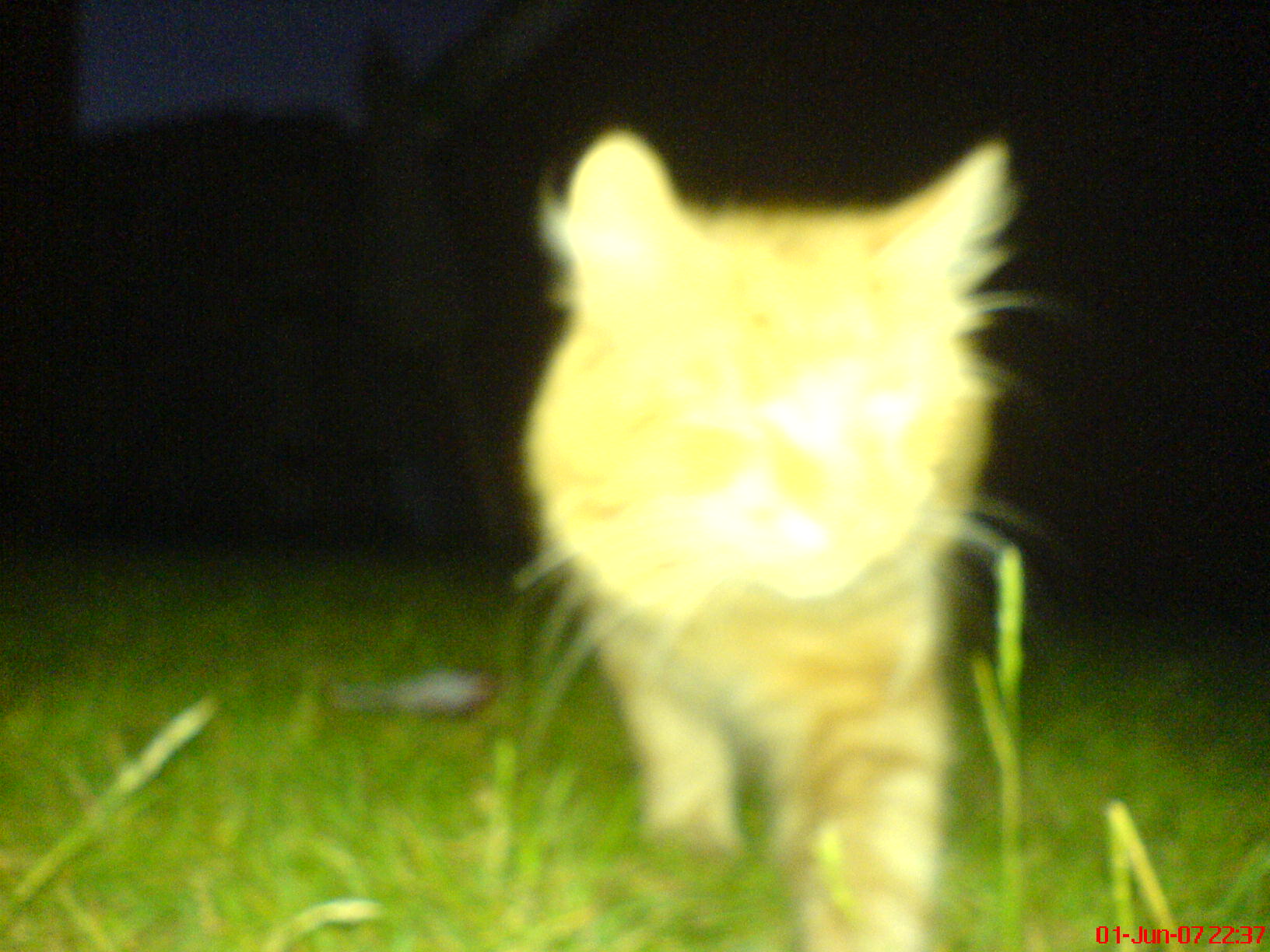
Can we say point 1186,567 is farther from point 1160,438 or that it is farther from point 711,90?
point 711,90

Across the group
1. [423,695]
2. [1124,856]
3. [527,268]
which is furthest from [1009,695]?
[527,268]

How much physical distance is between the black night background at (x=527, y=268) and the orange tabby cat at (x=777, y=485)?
1312 millimetres

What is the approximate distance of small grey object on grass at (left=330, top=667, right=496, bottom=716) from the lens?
145 cm

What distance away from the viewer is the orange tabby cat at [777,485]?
3.10 feet

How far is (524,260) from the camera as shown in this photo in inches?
127

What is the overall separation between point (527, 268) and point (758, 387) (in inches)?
90.3

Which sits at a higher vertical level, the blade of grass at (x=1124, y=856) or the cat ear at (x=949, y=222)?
the cat ear at (x=949, y=222)

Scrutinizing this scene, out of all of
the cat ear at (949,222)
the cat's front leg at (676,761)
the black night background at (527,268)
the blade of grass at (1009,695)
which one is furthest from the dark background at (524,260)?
the blade of grass at (1009,695)

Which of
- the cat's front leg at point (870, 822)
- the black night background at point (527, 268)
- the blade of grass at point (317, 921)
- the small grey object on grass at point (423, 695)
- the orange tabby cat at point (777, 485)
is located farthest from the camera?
the black night background at point (527, 268)

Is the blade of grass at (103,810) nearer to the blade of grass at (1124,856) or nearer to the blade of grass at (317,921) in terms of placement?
the blade of grass at (317,921)

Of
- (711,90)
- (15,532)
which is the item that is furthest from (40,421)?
(711,90)
